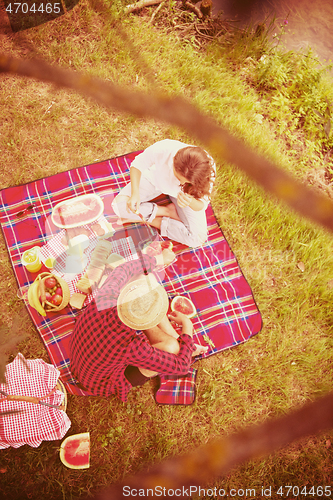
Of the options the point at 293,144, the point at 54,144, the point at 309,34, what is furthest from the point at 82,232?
the point at 309,34

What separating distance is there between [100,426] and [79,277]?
1.50m

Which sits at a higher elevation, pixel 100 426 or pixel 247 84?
pixel 247 84

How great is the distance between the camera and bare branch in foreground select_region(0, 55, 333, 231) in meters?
3.98

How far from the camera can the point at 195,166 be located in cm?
249

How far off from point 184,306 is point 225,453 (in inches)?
59.3

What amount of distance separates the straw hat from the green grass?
1.46 meters

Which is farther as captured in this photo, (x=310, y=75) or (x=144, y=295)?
(x=310, y=75)

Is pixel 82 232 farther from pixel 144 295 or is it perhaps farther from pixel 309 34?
pixel 309 34

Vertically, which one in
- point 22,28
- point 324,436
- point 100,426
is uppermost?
point 22,28

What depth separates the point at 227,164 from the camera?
3988mm

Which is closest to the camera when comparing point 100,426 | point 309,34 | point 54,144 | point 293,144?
point 100,426

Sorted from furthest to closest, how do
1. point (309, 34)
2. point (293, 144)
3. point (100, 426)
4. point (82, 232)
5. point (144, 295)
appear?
point (309, 34), point (293, 144), point (82, 232), point (100, 426), point (144, 295)

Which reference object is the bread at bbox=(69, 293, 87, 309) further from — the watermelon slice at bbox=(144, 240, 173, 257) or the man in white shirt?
the man in white shirt

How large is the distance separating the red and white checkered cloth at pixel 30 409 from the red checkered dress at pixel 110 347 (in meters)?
0.32
